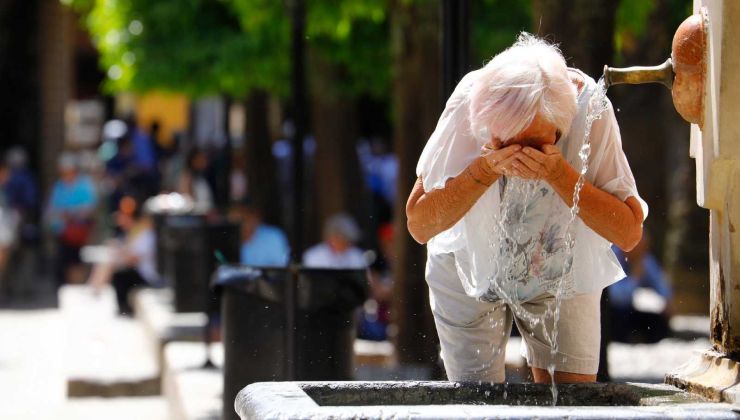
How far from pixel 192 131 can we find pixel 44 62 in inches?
137

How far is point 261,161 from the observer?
787 inches

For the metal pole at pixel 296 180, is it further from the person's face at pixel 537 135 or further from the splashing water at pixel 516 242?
the person's face at pixel 537 135

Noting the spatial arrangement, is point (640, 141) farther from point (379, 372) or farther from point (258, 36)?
point (379, 372)

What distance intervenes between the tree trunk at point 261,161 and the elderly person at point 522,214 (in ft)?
48.6

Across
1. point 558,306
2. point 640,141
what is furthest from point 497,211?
point 640,141

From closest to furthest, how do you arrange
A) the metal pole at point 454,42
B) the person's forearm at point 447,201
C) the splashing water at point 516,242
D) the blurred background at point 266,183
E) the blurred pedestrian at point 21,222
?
the person's forearm at point 447,201 → the splashing water at point 516,242 → the metal pole at point 454,42 → the blurred background at point 266,183 → the blurred pedestrian at point 21,222

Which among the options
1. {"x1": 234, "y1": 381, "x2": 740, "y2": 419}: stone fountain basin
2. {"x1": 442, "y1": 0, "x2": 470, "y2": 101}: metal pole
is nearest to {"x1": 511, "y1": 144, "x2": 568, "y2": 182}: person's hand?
{"x1": 234, "y1": 381, "x2": 740, "y2": 419}: stone fountain basin

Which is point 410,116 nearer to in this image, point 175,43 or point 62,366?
point 62,366

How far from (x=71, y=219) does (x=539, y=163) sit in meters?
17.1

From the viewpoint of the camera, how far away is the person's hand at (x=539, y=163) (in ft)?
12.8

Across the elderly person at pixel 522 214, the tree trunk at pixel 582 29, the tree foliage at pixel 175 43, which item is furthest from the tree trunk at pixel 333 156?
the elderly person at pixel 522 214

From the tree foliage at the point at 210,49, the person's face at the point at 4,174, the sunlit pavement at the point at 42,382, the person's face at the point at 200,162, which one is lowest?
the sunlit pavement at the point at 42,382

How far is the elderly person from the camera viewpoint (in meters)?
3.94

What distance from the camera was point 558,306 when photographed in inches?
Answer: 167
